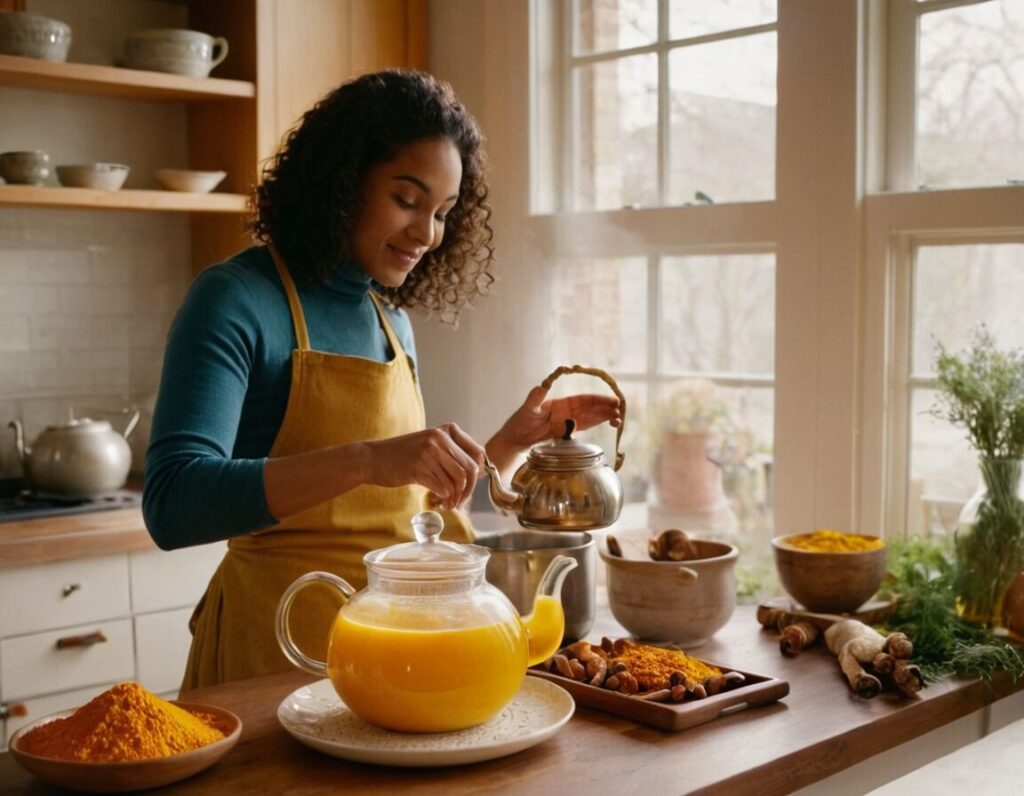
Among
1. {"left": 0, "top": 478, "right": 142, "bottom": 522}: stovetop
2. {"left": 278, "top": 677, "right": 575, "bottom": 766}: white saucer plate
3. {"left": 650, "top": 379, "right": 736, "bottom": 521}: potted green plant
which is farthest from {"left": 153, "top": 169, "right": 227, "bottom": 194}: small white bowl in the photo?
{"left": 278, "top": 677, "right": 575, "bottom": 766}: white saucer plate

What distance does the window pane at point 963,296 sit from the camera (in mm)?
2662

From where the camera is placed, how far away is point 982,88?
2693 mm

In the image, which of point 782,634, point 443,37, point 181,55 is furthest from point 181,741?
point 443,37

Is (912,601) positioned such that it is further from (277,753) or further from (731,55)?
(731,55)

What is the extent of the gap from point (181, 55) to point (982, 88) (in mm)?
1980

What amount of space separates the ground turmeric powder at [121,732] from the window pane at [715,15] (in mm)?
2262

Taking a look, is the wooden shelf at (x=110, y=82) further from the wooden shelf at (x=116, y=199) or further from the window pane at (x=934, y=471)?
the window pane at (x=934, y=471)

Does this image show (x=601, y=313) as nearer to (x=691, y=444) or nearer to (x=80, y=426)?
(x=691, y=444)

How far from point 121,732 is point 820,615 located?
1113mm

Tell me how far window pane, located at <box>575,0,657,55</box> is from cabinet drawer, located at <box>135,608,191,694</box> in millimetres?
1823

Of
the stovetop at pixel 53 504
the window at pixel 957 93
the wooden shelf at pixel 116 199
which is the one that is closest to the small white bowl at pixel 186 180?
the wooden shelf at pixel 116 199

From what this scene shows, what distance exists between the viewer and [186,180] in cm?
339

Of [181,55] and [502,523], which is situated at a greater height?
[181,55]

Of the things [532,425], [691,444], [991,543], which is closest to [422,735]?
[532,425]
